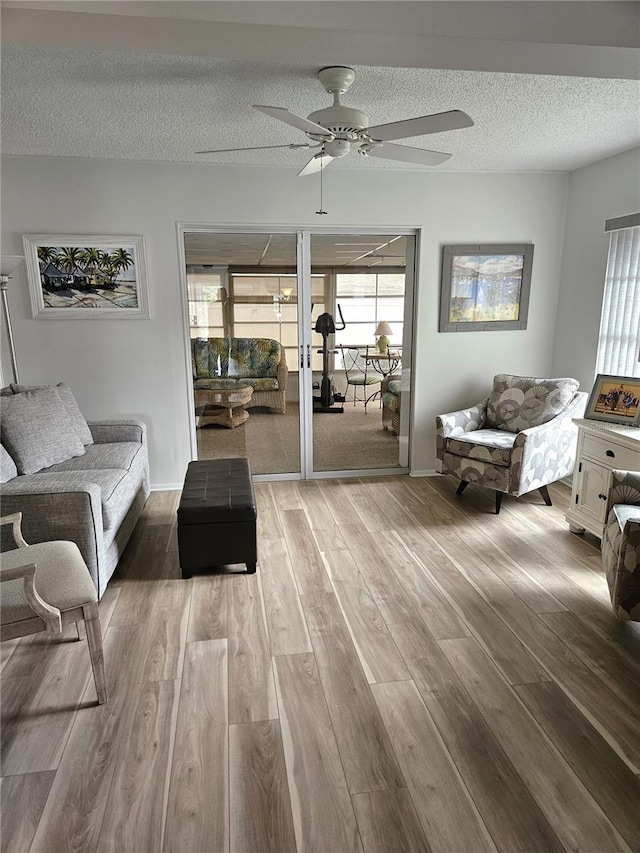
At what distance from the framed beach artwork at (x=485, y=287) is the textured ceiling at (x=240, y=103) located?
0.79 m

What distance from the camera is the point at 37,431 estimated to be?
3.17m

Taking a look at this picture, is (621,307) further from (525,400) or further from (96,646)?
(96,646)

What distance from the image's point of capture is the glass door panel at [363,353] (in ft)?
14.6

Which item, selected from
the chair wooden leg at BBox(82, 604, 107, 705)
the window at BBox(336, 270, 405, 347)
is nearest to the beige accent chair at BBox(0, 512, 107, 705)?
the chair wooden leg at BBox(82, 604, 107, 705)

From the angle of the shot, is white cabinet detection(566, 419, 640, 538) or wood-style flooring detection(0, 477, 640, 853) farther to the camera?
white cabinet detection(566, 419, 640, 538)

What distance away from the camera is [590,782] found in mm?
1687

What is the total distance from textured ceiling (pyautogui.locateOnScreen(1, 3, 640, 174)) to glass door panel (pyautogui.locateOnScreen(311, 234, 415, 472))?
923mm

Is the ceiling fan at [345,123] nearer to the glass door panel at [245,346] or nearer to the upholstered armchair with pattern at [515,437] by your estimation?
the glass door panel at [245,346]

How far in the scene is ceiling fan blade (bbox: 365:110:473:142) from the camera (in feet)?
7.12

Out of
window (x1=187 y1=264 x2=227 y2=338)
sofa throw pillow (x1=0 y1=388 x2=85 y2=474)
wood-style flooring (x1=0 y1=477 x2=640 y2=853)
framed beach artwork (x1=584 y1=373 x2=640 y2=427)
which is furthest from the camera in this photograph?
window (x1=187 y1=264 x2=227 y2=338)

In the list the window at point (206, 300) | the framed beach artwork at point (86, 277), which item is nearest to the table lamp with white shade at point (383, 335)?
the window at point (206, 300)

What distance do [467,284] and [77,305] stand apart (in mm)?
3111

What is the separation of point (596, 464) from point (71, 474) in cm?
312

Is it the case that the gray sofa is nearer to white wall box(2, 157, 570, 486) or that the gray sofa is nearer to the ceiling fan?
white wall box(2, 157, 570, 486)
